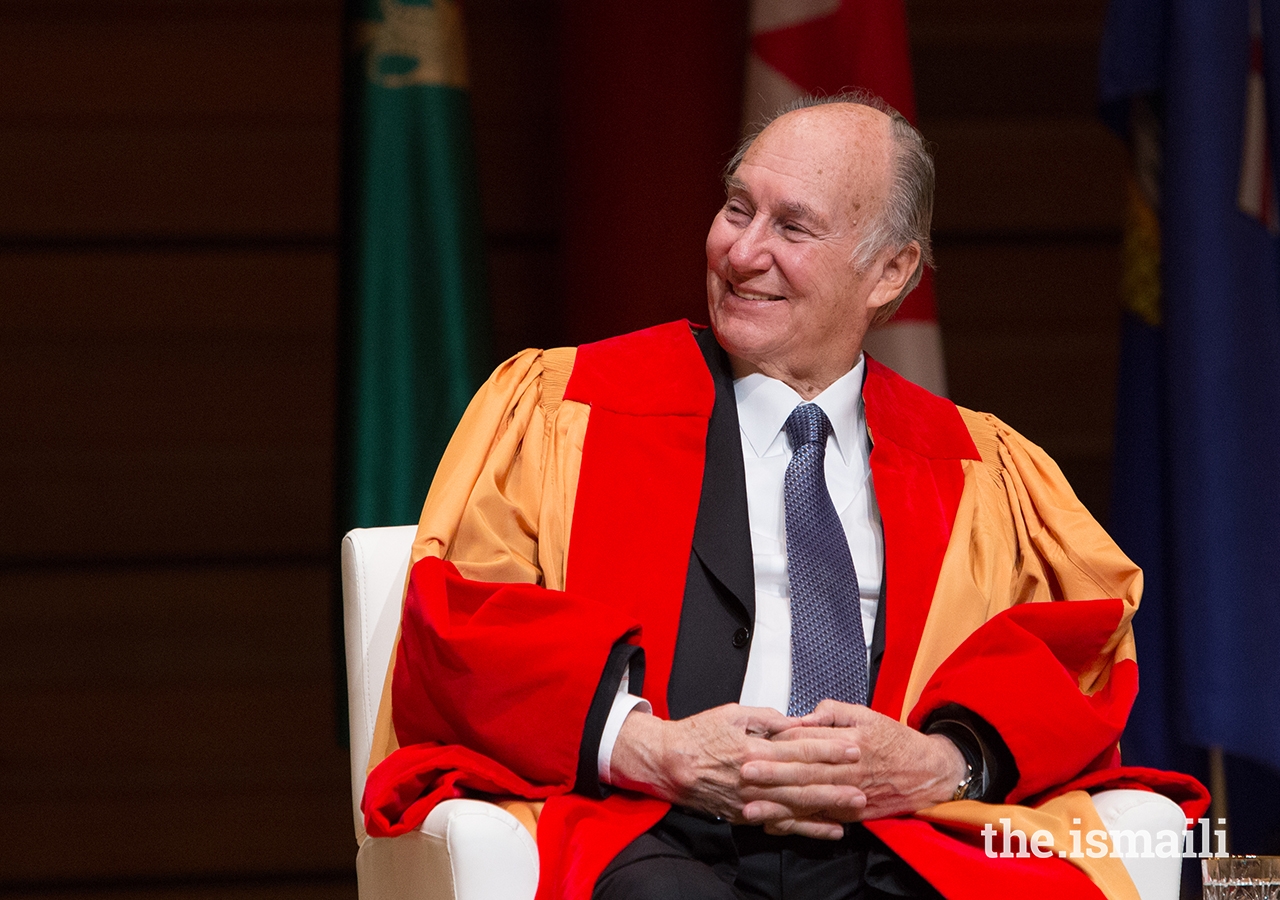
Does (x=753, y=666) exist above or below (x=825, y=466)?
below

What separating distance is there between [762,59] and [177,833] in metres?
2.07

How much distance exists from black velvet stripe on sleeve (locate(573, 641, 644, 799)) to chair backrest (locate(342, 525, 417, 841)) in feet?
1.12

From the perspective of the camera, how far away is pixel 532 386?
1851mm

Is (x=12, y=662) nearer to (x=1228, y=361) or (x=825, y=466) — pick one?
(x=825, y=466)

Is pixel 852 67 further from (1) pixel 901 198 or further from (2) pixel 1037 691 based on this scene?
(2) pixel 1037 691

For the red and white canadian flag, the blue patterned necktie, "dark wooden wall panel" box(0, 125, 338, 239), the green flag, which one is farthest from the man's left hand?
"dark wooden wall panel" box(0, 125, 338, 239)

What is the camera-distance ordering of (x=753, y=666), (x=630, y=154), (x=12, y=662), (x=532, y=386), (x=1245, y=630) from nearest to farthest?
(x=753, y=666), (x=532, y=386), (x=1245, y=630), (x=630, y=154), (x=12, y=662)

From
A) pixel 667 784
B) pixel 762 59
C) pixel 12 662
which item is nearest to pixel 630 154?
pixel 762 59

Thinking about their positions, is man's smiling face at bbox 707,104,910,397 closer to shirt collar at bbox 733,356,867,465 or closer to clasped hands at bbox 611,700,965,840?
shirt collar at bbox 733,356,867,465

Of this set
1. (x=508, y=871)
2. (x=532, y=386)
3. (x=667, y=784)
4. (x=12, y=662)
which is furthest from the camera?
(x=12, y=662)

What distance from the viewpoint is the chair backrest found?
180cm

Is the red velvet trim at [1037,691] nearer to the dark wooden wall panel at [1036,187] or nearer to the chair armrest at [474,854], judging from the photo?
the chair armrest at [474,854]

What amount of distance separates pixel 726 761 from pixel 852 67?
164 centimetres

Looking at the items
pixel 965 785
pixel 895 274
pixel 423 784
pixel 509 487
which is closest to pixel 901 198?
pixel 895 274
